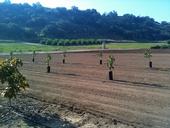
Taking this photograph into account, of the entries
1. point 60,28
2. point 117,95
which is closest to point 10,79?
point 117,95

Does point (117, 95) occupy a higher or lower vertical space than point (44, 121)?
higher

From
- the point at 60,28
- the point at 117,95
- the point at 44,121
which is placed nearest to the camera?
the point at 44,121

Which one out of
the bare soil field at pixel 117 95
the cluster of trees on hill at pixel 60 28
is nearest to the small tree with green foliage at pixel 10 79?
the bare soil field at pixel 117 95

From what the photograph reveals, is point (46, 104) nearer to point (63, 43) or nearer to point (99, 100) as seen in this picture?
point (99, 100)

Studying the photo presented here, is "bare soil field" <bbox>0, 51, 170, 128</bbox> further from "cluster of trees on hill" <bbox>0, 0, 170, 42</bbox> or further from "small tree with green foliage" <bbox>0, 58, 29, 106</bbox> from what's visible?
"cluster of trees on hill" <bbox>0, 0, 170, 42</bbox>

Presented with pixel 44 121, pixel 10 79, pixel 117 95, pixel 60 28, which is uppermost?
pixel 60 28

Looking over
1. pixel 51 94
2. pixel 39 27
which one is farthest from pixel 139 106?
pixel 39 27

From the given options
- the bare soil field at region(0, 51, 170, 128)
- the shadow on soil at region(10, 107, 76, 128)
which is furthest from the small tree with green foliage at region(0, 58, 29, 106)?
the bare soil field at region(0, 51, 170, 128)

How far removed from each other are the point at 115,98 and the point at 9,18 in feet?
474

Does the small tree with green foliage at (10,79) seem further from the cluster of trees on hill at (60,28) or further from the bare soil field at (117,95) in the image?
the cluster of trees on hill at (60,28)

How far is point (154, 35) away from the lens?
175625 millimetres

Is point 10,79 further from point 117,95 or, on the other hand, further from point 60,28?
point 60,28

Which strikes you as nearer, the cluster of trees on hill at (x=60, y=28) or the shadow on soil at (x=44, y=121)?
the shadow on soil at (x=44, y=121)

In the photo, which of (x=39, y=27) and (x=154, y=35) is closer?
(x=39, y=27)
